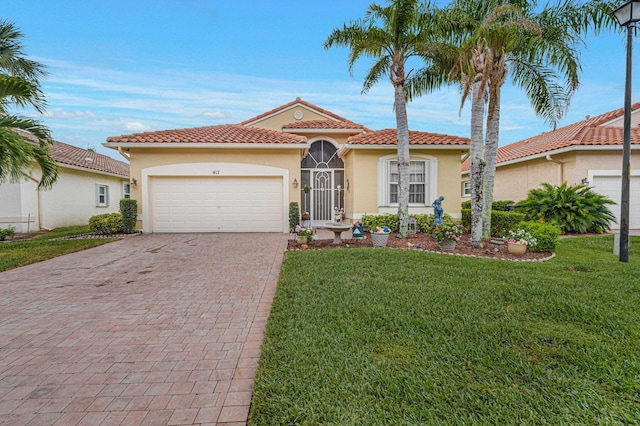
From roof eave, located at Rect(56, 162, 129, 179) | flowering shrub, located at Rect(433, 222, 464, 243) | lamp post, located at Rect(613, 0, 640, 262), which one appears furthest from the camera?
roof eave, located at Rect(56, 162, 129, 179)

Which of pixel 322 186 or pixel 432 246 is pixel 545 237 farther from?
pixel 322 186

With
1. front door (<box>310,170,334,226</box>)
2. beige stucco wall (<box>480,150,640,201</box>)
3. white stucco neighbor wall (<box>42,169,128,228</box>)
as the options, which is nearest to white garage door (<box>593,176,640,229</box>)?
beige stucco wall (<box>480,150,640,201</box>)

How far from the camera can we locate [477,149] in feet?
30.0

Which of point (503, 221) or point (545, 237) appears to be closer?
point (545, 237)

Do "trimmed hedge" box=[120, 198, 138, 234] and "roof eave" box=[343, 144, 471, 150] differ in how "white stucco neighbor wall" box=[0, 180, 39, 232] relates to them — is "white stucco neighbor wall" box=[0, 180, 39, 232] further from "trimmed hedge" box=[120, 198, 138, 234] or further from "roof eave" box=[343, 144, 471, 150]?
"roof eave" box=[343, 144, 471, 150]

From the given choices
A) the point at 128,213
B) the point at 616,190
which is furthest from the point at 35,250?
the point at 616,190

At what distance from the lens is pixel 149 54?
51.0ft

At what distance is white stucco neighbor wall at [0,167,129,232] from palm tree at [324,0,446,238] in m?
14.3

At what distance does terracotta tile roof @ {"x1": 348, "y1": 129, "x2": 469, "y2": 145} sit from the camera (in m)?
13.1

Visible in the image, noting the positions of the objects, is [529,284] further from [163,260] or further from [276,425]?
Answer: [163,260]

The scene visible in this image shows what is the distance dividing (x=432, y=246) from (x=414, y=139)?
18.6 ft

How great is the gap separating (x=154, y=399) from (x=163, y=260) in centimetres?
606

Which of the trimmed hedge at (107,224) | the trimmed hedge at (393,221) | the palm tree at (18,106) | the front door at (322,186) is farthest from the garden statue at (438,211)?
the palm tree at (18,106)

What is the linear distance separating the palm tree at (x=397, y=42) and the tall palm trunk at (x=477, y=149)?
1681 millimetres
